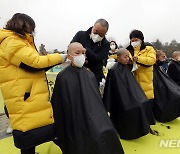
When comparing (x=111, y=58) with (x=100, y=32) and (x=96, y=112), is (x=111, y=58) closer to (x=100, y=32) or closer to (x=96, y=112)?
(x=100, y=32)

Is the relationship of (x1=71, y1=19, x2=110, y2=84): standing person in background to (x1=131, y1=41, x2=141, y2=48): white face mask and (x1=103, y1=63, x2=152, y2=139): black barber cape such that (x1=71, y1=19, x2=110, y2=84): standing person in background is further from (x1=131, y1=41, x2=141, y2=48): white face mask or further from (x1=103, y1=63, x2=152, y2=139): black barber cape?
(x1=131, y1=41, x2=141, y2=48): white face mask

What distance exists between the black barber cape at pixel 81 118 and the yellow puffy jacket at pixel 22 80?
0.76 ft

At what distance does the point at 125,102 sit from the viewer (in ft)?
12.5

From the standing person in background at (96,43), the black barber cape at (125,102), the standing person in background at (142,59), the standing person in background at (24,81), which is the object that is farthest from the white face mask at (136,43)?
the standing person in background at (24,81)

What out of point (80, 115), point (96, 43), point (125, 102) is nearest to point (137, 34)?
point (96, 43)

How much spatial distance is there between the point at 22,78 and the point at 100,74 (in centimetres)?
151

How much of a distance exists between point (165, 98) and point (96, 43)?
1.93 meters

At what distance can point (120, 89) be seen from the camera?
3846mm

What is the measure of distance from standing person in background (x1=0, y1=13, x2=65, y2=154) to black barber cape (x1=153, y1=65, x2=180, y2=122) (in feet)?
8.58

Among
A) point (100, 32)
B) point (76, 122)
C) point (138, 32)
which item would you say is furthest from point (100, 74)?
point (76, 122)

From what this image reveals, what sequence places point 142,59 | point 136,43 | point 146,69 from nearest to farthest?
1. point 142,59
2. point 136,43
3. point 146,69

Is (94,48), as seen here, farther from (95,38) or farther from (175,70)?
(175,70)

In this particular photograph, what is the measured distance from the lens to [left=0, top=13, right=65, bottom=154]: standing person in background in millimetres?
2623

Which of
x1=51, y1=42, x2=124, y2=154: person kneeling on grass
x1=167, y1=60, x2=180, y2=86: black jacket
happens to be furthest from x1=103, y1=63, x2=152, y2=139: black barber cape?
→ x1=167, y1=60, x2=180, y2=86: black jacket
